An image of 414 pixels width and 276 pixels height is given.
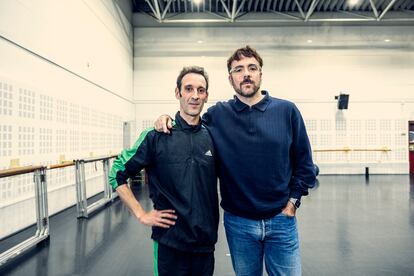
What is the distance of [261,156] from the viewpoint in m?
1.27

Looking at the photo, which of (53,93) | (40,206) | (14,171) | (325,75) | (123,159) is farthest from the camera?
(325,75)

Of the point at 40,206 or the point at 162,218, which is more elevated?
the point at 162,218

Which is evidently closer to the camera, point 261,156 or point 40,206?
point 261,156

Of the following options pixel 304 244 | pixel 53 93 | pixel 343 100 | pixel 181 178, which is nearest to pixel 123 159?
pixel 181 178

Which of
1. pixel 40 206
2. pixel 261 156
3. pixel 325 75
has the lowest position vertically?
pixel 40 206

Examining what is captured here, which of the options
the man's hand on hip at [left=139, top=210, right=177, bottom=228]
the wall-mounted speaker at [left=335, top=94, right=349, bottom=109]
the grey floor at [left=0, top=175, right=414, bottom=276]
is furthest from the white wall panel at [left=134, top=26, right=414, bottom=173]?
the man's hand on hip at [left=139, top=210, right=177, bottom=228]

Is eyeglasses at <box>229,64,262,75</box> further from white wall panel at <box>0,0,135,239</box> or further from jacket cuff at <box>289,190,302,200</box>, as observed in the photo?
white wall panel at <box>0,0,135,239</box>

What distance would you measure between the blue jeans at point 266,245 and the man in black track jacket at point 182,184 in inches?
5.5

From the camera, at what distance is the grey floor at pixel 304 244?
7.98 feet

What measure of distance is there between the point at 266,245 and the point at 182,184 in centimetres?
50

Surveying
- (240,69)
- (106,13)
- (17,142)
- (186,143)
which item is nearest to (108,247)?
(17,142)

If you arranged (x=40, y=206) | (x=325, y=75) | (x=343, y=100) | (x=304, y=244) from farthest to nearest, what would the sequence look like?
(x=325, y=75)
(x=343, y=100)
(x=40, y=206)
(x=304, y=244)

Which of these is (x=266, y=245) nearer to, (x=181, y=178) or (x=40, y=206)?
(x=181, y=178)

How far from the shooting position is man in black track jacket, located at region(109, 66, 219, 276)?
117 centimetres
